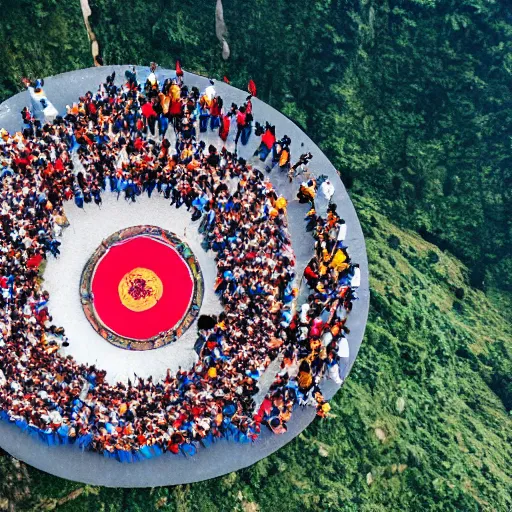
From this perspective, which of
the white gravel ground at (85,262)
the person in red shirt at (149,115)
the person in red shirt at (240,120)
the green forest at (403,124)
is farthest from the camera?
the green forest at (403,124)

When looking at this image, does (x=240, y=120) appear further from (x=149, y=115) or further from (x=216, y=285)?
(x=216, y=285)

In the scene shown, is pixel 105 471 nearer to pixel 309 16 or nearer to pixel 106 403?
pixel 106 403

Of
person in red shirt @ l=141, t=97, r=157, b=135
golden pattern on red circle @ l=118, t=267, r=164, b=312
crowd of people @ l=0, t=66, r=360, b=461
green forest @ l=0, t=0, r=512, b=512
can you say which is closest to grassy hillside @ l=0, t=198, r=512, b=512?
green forest @ l=0, t=0, r=512, b=512

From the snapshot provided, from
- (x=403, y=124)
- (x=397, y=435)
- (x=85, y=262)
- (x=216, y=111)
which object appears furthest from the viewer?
(x=403, y=124)

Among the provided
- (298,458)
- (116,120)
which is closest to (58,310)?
(116,120)

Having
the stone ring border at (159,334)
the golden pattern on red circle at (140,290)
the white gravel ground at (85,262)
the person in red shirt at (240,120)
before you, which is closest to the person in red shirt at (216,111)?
the person in red shirt at (240,120)

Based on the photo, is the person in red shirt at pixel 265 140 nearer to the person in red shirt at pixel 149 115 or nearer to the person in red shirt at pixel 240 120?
the person in red shirt at pixel 240 120

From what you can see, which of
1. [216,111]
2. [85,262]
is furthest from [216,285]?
[216,111]
